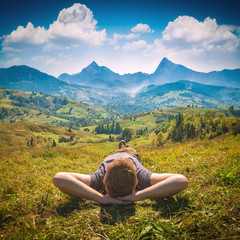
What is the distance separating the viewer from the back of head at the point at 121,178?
372 centimetres

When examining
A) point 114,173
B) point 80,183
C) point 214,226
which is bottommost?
point 214,226

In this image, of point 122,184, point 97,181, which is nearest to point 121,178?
point 122,184

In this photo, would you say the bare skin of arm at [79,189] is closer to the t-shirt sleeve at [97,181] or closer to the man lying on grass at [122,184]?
the man lying on grass at [122,184]

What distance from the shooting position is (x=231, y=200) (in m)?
3.80

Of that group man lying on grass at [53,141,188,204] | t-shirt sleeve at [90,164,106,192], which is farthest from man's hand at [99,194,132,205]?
t-shirt sleeve at [90,164,106,192]

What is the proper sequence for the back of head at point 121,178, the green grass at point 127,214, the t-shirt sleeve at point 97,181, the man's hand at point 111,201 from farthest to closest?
the t-shirt sleeve at point 97,181 → the man's hand at point 111,201 → the back of head at point 121,178 → the green grass at point 127,214

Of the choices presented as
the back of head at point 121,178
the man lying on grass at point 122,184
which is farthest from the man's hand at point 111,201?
the back of head at point 121,178

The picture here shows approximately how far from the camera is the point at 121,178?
374 cm

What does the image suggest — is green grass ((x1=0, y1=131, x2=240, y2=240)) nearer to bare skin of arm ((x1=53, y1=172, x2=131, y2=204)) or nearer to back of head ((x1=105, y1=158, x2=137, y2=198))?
bare skin of arm ((x1=53, y1=172, x2=131, y2=204))

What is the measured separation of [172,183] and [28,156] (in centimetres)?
915

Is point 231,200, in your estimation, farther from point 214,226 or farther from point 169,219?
point 169,219

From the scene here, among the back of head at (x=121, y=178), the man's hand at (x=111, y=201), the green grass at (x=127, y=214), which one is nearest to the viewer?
the green grass at (x=127, y=214)

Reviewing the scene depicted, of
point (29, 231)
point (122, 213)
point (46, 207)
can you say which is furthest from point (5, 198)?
point (122, 213)

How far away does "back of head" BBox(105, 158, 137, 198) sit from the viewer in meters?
3.72
